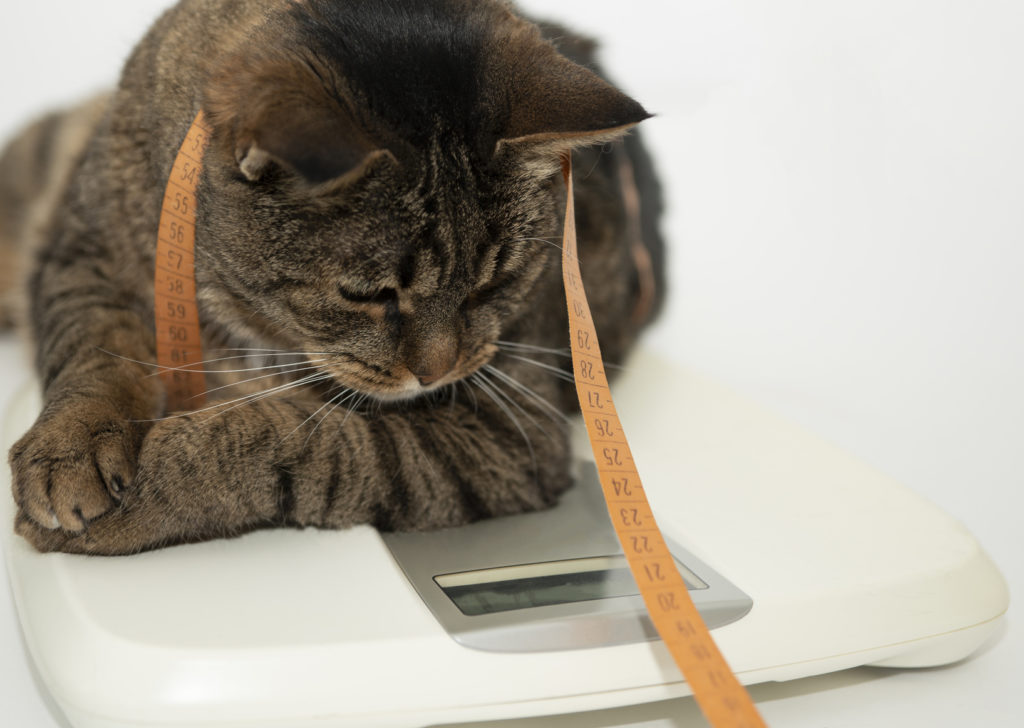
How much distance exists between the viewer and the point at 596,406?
1036 millimetres

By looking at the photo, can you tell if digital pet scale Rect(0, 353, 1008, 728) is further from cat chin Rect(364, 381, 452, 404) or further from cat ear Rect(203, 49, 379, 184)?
cat ear Rect(203, 49, 379, 184)

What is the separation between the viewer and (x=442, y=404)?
4.00 feet

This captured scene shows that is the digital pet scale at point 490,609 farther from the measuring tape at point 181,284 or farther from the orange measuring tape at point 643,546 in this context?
the measuring tape at point 181,284

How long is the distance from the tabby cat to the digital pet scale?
2.6 inches

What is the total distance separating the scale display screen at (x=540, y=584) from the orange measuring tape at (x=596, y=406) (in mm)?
90

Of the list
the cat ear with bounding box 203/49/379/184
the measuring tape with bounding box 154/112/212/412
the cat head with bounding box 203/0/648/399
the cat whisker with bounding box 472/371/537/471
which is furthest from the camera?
the cat whisker with bounding box 472/371/537/471

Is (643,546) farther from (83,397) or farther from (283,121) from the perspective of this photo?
(83,397)

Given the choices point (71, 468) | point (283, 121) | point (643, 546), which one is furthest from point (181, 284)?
point (643, 546)

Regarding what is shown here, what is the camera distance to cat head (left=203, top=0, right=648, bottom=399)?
961 millimetres

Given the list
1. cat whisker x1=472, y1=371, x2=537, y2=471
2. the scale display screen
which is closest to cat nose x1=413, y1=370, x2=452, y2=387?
cat whisker x1=472, y1=371, x2=537, y2=471

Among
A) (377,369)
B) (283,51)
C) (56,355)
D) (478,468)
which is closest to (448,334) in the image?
(377,369)

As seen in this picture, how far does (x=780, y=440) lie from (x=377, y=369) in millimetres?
638

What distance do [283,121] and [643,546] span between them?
0.54 metres

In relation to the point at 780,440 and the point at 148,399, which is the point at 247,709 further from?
the point at 780,440
